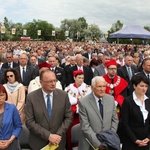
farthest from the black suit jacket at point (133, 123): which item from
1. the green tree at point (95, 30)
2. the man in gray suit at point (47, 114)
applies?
the green tree at point (95, 30)

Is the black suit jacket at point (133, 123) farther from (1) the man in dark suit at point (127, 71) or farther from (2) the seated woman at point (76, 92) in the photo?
(1) the man in dark suit at point (127, 71)

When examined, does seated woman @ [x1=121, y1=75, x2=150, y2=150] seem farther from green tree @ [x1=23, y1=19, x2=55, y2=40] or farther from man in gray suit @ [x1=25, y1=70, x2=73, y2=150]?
green tree @ [x1=23, y1=19, x2=55, y2=40]

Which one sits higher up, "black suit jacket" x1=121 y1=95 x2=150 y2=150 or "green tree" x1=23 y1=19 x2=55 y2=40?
"green tree" x1=23 y1=19 x2=55 y2=40

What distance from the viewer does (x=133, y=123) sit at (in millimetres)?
3783

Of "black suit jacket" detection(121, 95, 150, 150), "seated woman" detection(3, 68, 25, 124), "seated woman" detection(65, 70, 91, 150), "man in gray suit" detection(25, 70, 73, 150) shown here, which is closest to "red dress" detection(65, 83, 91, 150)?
"seated woman" detection(65, 70, 91, 150)

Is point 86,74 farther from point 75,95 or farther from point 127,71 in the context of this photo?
point 75,95

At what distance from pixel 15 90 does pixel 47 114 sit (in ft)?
4.83

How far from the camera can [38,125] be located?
3.52 m

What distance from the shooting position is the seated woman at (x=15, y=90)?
4676mm

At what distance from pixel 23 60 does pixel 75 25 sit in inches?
3830

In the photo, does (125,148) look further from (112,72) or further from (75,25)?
(75,25)

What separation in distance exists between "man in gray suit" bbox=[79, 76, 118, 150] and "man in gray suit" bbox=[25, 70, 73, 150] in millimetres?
248

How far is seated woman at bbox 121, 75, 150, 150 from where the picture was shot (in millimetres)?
3746

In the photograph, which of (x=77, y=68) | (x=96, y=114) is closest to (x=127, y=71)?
(x=77, y=68)
